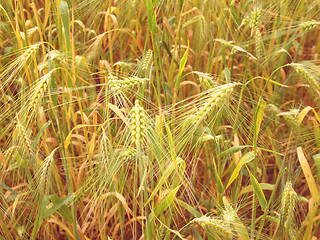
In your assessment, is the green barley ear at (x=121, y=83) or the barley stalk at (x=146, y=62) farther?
the barley stalk at (x=146, y=62)

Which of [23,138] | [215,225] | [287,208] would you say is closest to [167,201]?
[215,225]

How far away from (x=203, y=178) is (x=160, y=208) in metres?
0.62

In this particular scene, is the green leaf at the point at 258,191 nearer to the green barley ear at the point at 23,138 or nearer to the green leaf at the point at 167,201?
the green leaf at the point at 167,201

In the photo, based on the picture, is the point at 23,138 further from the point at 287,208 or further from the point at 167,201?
the point at 287,208

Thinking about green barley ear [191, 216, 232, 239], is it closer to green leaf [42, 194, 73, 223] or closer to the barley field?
the barley field

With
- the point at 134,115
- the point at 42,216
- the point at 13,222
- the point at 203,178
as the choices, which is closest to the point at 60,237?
the point at 13,222

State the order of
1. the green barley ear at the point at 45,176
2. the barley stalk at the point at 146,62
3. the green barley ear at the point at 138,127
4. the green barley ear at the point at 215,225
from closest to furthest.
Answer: the green barley ear at the point at 138,127 < the green barley ear at the point at 215,225 < the green barley ear at the point at 45,176 < the barley stalk at the point at 146,62

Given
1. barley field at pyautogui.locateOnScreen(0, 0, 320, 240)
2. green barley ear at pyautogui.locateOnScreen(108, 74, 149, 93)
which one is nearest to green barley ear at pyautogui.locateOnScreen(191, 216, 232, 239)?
barley field at pyautogui.locateOnScreen(0, 0, 320, 240)

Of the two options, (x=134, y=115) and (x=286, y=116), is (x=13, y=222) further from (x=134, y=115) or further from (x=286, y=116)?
(x=286, y=116)

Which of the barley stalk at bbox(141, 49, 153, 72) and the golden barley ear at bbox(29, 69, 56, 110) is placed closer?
the golden barley ear at bbox(29, 69, 56, 110)

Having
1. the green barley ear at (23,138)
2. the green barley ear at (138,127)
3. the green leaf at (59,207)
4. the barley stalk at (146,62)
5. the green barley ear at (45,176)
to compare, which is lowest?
the green leaf at (59,207)

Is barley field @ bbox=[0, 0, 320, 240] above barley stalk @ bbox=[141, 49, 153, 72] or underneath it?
underneath

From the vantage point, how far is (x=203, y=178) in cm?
160

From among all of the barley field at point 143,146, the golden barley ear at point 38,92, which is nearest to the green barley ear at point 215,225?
the barley field at point 143,146
